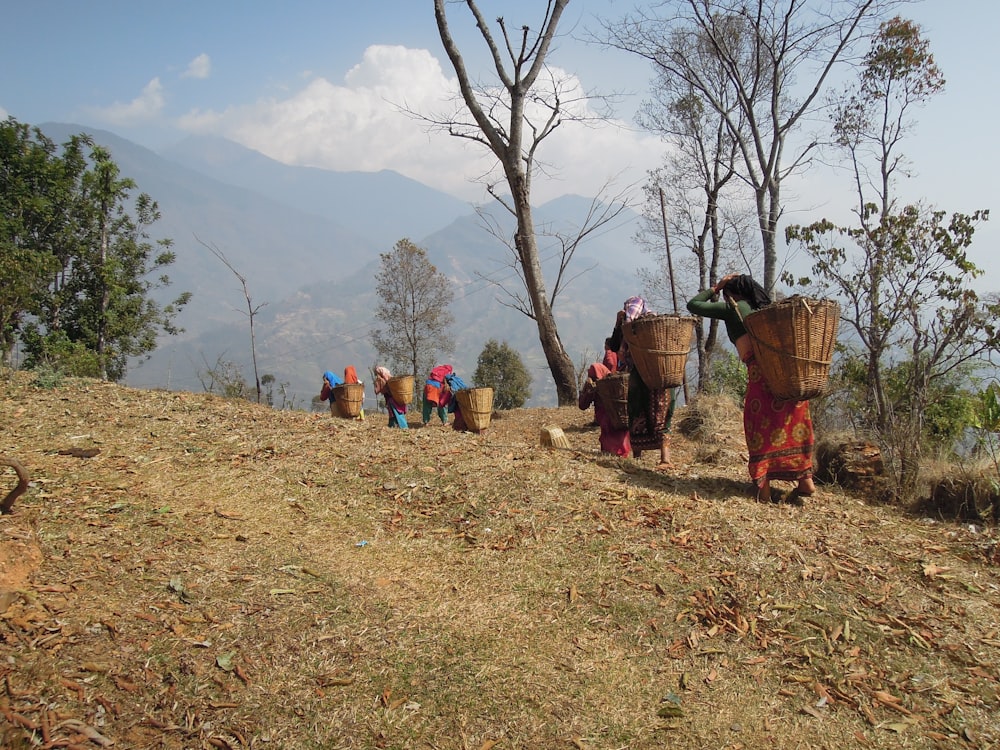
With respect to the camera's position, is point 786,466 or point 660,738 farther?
point 786,466

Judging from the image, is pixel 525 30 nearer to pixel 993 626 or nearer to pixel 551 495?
pixel 551 495

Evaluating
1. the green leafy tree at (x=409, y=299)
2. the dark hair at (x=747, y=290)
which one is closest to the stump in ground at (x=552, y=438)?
the dark hair at (x=747, y=290)

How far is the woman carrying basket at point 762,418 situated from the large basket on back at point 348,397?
21.5 ft

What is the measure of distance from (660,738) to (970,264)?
8.22 m

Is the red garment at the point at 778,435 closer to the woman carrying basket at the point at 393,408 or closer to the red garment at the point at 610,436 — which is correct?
the red garment at the point at 610,436

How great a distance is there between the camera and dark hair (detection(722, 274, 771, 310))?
550 cm

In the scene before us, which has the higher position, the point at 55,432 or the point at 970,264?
the point at 970,264

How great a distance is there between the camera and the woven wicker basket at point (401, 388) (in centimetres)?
1054

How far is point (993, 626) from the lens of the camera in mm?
3834

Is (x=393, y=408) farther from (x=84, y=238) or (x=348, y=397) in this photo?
(x=84, y=238)

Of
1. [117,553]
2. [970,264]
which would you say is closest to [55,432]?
[117,553]

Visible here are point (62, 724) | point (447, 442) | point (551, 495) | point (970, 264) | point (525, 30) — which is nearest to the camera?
point (62, 724)

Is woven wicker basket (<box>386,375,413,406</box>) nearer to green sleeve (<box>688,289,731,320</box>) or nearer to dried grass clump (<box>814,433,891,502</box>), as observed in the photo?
green sleeve (<box>688,289,731,320</box>)

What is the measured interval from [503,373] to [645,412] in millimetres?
28309
